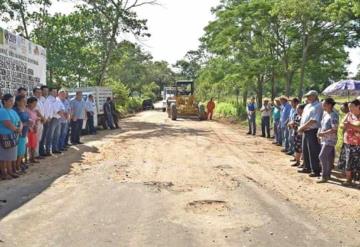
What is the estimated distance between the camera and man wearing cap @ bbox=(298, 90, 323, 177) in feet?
35.8

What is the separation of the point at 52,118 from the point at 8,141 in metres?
3.64

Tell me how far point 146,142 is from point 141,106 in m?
35.6

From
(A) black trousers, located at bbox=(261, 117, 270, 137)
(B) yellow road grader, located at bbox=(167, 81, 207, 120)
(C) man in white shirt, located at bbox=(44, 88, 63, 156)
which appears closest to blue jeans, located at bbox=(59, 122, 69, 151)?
(C) man in white shirt, located at bbox=(44, 88, 63, 156)

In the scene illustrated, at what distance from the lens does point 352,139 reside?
9.50 metres

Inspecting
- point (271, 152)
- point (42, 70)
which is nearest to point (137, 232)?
point (271, 152)

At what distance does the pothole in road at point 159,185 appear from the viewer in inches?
364

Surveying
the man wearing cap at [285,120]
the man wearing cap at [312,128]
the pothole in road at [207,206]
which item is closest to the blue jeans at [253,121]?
the man wearing cap at [285,120]

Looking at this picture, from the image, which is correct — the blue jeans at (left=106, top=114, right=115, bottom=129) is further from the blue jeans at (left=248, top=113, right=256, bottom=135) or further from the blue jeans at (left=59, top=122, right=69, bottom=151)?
the blue jeans at (left=59, top=122, right=69, bottom=151)

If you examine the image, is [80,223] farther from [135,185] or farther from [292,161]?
[292,161]

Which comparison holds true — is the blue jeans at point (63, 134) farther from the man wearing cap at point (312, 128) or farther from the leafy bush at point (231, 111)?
the leafy bush at point (231, 111)

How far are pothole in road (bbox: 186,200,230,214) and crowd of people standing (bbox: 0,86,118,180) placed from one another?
416cm

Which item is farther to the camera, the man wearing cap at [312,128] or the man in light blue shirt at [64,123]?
the man in light blue shirt at [64,123]

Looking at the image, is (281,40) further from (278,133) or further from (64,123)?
(64,123)

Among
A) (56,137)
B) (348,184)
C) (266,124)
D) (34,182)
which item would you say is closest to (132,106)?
(266,124)
